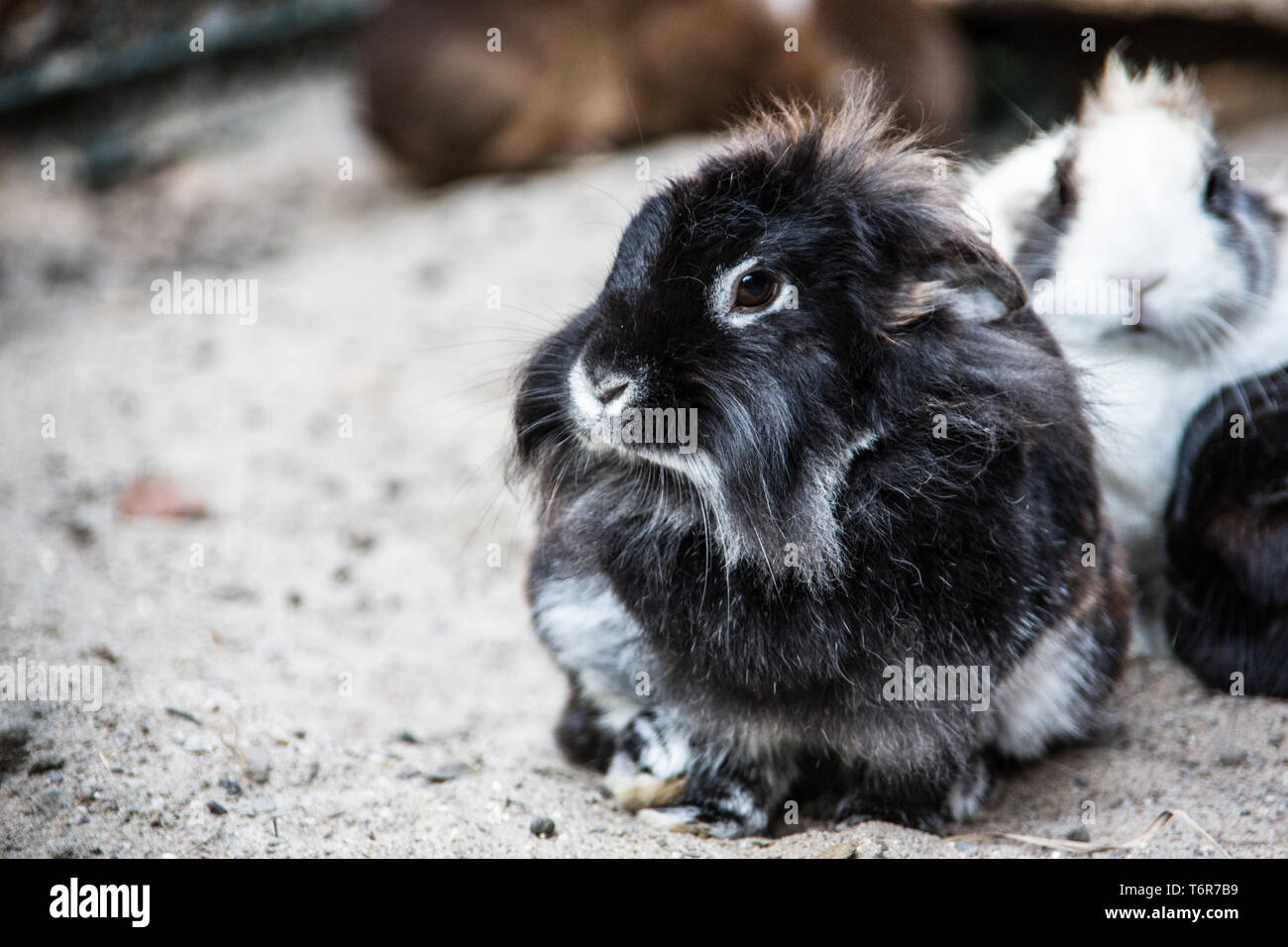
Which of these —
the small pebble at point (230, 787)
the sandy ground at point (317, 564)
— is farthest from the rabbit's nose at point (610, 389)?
the small pebble at point (230, 787)

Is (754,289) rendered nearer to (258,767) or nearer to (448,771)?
(448,771)

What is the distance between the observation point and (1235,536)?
3.34 meters

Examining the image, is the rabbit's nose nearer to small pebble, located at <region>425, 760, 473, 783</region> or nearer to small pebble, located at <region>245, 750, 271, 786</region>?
small pebble, located at <region>425, 760, 473, 783</region>

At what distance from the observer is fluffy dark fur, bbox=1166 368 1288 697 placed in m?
3.31

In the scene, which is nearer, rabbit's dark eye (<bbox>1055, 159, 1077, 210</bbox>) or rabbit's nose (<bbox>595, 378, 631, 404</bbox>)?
rabbit's nose (<bbox>595, 378, 631, 404</bbox>)

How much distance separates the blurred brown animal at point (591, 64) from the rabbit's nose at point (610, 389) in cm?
588

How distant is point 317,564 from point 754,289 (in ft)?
8.56

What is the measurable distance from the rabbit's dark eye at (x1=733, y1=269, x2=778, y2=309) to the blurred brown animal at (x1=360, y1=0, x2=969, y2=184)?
18.8 feet

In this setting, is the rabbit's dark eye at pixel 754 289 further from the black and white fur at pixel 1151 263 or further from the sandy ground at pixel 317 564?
the black and white fur at pixel 1151 263

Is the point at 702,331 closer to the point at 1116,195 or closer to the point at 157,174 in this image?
the point at 1116,195

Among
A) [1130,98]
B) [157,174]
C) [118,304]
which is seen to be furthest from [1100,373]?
[157,174]

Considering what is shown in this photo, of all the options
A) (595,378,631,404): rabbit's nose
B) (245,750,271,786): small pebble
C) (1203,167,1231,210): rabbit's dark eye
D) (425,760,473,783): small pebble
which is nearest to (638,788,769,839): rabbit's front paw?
(425,760,473,783): small pebble

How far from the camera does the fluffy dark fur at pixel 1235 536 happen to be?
3309 millimetres

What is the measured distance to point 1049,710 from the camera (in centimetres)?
308
